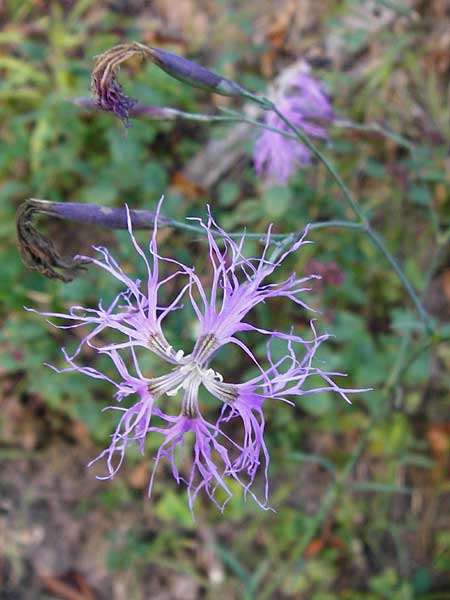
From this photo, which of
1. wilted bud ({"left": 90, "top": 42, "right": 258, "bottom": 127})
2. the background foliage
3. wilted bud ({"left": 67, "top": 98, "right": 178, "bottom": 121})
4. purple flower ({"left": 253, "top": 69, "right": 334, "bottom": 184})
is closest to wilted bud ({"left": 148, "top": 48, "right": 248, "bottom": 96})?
wilted bud ({"left": 90, "top": 42, "right": 258, "bottom": 127})

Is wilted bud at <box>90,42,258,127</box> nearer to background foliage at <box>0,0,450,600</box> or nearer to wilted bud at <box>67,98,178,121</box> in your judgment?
wilted bud at <box>67,98,178,121</box>

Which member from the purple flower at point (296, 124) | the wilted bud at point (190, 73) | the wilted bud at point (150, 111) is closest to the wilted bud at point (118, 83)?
the wilted bud at point (190, 73)

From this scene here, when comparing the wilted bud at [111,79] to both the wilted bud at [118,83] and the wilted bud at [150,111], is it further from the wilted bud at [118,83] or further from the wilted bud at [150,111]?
the wilted bud at [150,111]

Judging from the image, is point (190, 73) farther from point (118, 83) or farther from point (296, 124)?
point (296, 124)

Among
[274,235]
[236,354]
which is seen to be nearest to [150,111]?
[274,235]

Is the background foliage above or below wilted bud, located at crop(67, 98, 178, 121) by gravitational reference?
below

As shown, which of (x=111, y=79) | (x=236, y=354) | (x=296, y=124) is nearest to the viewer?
(x=111, y=79)

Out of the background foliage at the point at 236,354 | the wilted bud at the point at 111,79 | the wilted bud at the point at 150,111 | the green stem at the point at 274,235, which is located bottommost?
the background foliage at the point at 236,354
